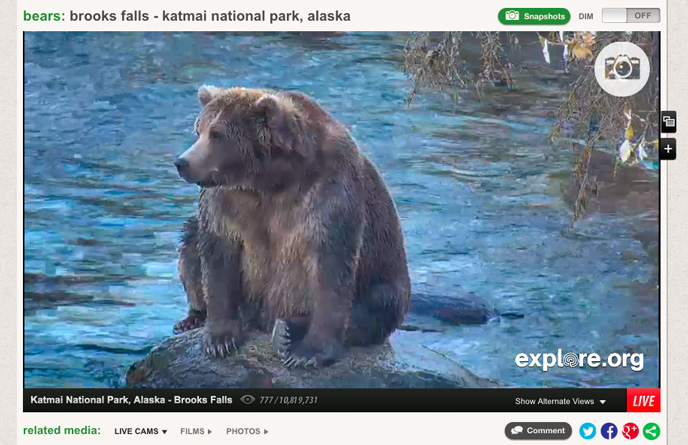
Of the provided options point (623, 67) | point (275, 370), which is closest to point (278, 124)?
point (275, 370)

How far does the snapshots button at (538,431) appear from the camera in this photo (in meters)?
9.01

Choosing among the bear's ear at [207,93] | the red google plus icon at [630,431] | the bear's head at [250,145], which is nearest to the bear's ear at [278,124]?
the bear's head at [250,145]

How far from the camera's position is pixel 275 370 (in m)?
9.02

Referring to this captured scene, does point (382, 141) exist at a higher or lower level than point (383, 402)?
higher

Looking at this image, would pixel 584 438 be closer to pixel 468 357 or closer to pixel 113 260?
pixel 468 357

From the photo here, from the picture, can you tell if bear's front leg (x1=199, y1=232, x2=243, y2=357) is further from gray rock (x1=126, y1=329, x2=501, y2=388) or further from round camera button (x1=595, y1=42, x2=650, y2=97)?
round camera button (x1=595, y1=42, x2=650, y2=97)

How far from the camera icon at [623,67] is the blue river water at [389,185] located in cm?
44

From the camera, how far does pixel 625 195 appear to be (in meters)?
9.52

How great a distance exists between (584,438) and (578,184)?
1.52 meters

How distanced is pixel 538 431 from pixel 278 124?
221cm

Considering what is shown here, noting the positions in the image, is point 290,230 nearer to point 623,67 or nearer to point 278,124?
point 278,124

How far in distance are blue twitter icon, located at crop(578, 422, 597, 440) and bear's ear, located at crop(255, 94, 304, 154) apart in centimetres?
218
